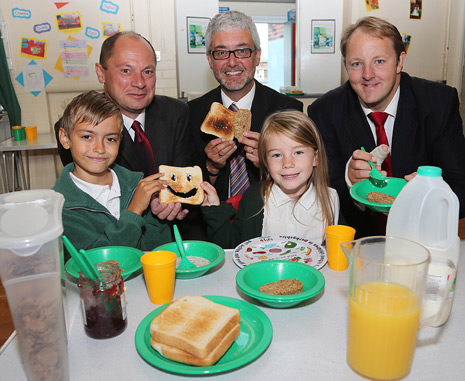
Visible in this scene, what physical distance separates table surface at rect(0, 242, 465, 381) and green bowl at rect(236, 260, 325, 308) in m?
0.04

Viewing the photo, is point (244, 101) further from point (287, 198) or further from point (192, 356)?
point (192, 356)

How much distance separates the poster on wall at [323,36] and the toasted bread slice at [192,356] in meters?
5.23

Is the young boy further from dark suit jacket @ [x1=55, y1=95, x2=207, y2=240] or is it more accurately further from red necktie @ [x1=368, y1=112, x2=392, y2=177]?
red necktie @ [x1=368, y1=112, x2=392, y2=177]

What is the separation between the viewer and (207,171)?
248cm

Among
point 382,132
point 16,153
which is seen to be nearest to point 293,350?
point 382,132

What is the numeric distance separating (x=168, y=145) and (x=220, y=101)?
0.49 meters

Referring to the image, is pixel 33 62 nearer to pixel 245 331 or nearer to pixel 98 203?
pixel 98 203

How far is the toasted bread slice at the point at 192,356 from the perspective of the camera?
2.73ft

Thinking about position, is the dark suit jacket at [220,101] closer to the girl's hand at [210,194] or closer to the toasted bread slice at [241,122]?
the toasted bread slice at [241,122]

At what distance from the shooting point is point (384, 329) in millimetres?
793

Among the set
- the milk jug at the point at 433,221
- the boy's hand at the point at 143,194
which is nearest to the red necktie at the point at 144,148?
the boy's hand at the point at 143,194

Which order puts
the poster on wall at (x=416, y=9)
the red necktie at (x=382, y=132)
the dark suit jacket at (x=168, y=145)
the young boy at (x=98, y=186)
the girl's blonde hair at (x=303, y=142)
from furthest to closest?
the poster on wall at (x=416, y=9), the dark suit jacket at (x=168, y=145), the red necktie at (x=382, y=132), the girl's blonde hair at (x=303, y=142), the young boy at (x=98, y=186)

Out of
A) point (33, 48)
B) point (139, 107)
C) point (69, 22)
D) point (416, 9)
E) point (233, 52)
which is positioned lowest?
point (139, 107)

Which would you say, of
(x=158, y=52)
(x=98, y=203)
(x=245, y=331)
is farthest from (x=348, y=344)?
(x=158, y=52)
